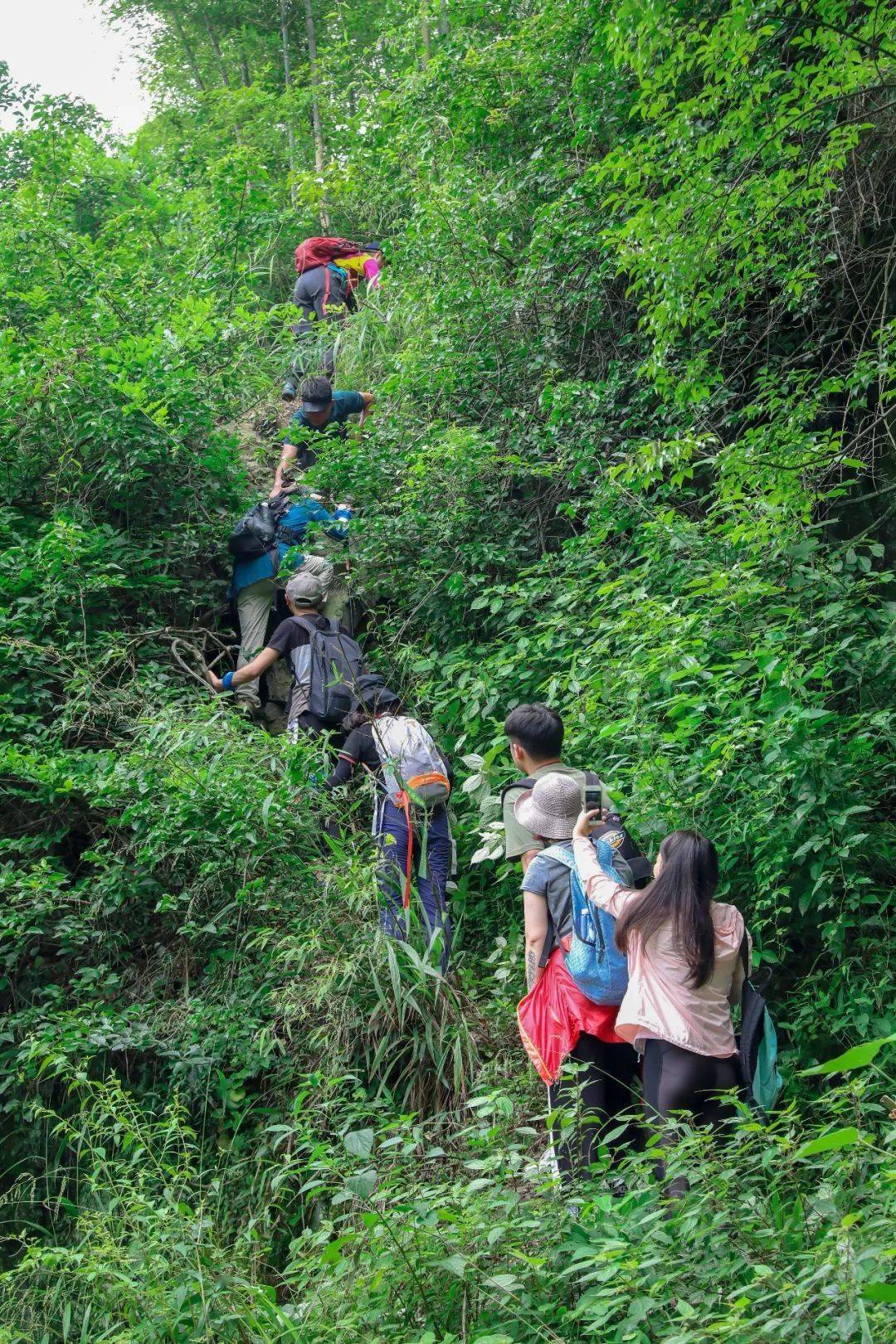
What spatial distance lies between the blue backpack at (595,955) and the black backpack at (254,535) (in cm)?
439

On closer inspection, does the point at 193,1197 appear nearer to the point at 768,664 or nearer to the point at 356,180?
the point at 768,664

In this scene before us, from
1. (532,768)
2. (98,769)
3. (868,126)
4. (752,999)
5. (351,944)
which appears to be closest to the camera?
(752,999)

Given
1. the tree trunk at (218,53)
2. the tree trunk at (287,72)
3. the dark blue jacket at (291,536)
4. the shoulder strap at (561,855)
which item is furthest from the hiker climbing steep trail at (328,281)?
the tree trunk at (218,53)

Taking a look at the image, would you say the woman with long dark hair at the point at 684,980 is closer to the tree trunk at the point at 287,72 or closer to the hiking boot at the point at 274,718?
the hiking boot at the point at 274,718

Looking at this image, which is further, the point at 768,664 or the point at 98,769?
the point at 98,769

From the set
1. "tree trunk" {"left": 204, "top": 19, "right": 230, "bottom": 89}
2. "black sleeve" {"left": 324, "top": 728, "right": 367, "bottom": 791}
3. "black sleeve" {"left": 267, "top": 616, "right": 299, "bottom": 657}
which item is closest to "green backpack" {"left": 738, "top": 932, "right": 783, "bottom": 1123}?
"black sleeve" {"left": 324, "top": 728, "right": 367, "bottom": 791}

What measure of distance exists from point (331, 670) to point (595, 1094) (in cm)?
330

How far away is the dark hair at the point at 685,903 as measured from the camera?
147 inches

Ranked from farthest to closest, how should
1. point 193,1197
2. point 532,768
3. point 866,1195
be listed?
point 193,1197, point 532,768, point 866,1195

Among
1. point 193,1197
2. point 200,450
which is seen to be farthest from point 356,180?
point 193,1197

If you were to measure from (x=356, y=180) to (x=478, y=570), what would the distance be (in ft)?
17.2

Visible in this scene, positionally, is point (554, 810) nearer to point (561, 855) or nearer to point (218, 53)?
point (561, 855)

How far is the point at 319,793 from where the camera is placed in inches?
236

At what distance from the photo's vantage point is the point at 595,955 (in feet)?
13.2
